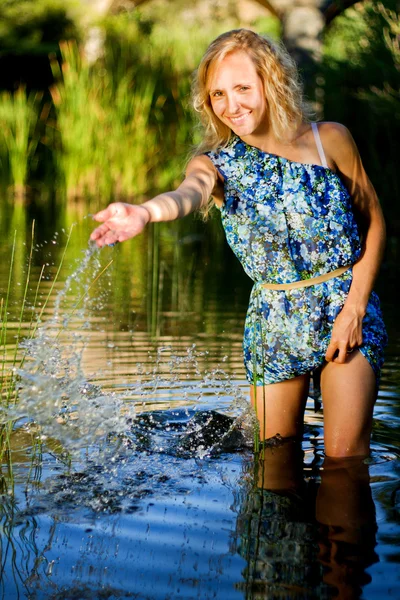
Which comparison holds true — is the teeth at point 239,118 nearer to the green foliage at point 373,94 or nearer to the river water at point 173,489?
the river water at point 173,489

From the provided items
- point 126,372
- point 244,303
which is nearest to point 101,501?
point 126,372

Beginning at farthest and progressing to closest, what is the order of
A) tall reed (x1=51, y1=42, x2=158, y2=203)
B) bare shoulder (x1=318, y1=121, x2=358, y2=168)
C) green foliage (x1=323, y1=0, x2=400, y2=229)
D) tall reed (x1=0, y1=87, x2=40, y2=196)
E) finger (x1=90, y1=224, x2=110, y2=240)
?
tall reed (x1=0, y1=87, x2=40, y2=196), tall reed (x1=51, y1=42, x2=158, y2=203), green foliage (x1=323, y1=0, x2=400, y2=229), bare shoulder (x1=318, y1=121, x2=358, y2=168), finger (x1=90, y1=224, x2=110, y2=240)

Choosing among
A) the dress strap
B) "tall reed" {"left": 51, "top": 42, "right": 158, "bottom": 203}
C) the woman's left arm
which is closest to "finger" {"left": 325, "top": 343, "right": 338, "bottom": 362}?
the woman's left arm

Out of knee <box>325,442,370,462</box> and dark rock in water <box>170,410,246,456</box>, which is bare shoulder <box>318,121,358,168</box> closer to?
knee <box>325,442,370,462</box>

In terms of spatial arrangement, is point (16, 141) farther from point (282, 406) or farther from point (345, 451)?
point (345, 451)

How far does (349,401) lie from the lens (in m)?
3.28

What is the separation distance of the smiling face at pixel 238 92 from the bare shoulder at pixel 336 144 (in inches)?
8.7

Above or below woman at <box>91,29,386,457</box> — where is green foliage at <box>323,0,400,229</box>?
above

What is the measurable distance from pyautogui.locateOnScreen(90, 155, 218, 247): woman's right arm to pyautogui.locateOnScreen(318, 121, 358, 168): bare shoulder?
1.23 feet

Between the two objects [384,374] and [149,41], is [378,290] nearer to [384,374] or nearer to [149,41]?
[384,374]

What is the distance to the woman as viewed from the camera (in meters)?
3.25

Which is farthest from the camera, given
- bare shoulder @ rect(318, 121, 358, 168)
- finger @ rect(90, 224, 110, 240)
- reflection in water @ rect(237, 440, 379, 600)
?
bare shoulder @ rect(318, 121, 358, 168)

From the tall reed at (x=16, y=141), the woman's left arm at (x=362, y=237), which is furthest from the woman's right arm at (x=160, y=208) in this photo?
the tall reed at (x=16, y=141)

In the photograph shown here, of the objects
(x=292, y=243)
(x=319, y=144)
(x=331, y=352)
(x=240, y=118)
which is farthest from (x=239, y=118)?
(x=331, y=352)
